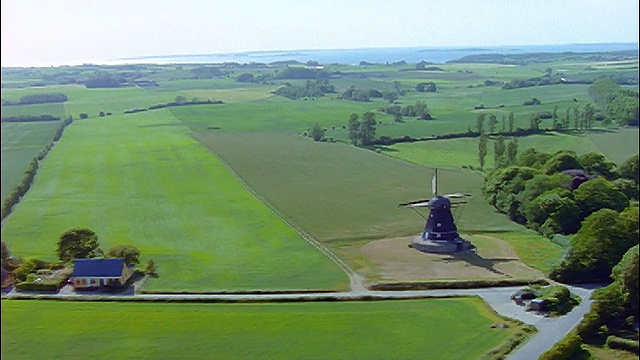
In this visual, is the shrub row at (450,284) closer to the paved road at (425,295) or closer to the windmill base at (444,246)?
the paved road at (425,295)

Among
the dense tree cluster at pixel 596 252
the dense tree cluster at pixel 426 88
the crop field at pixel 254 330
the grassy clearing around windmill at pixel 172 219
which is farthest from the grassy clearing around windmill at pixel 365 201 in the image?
the dense tree cluster at pixel 426 88

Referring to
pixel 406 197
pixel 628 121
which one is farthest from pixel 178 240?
pixel 628 121

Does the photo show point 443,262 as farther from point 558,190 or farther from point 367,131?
point 367,131

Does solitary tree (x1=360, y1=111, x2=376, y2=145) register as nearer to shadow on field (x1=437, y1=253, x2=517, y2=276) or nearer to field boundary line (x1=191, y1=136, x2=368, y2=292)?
field boundary line (x1=191, y1=136, x2=368, y2=292)

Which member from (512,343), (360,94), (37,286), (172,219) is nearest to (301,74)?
(360,94)

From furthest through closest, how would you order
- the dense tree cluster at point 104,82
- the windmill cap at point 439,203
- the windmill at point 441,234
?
1. the dense tree cluster at point 104,82
2. the windmill cap at point 439,203
3. the windmill at point 441,234
